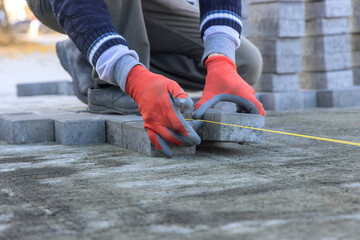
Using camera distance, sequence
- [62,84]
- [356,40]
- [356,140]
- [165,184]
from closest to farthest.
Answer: [165,184] → [356,140] → [356,40] → [62,84]

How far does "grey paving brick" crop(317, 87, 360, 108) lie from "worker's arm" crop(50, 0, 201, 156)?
7.03 feet

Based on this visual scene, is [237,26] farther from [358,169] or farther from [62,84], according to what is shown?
[62,84]

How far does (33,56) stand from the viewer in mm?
9383

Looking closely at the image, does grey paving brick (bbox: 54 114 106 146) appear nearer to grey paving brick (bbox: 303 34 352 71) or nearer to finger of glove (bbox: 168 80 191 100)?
finger of glove (bbox: 168 80 191 100)

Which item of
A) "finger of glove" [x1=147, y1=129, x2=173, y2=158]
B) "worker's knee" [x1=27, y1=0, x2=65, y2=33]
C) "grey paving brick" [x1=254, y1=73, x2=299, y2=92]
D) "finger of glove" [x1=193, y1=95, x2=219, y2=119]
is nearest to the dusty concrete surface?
"finger of glove" [x1=147, y1=129, x2=173, y2=158]

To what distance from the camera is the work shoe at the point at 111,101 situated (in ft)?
7.36

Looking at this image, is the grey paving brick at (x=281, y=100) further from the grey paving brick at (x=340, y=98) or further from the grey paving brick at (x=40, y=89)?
the grey paving brick at (x=40, y=89)

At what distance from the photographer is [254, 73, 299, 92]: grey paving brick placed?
11.5ft

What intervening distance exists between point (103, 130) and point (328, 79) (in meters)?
2.13

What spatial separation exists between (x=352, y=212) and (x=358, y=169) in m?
0.40

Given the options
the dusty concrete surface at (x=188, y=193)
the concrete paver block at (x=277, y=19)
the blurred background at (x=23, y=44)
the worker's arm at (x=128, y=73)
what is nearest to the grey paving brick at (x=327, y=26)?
the concrete paver block at (x=277, y=19)

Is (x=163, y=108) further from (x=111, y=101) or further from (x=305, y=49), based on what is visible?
(x=305, y=49)

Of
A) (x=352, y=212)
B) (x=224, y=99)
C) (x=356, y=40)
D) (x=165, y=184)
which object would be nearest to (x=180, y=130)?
(x=224, y=99)

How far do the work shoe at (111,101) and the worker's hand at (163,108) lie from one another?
23.5 inches
